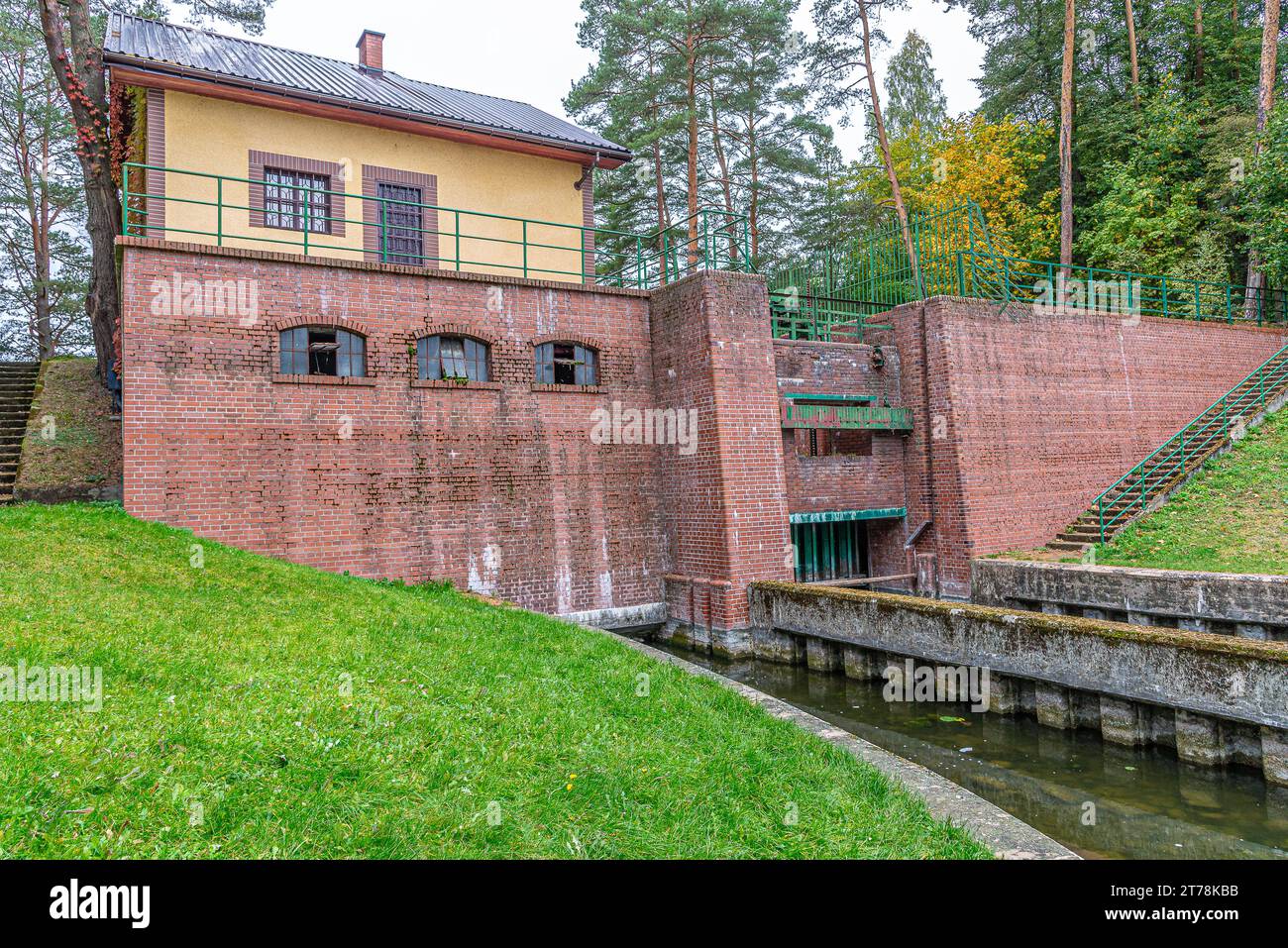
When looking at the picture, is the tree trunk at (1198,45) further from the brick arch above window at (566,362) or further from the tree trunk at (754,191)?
the brick arch above window at (566,362)

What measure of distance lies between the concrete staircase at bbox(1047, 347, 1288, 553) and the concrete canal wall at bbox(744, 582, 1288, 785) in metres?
6.07

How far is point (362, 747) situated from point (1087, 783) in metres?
6.12

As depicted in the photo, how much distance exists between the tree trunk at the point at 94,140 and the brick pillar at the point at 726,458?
9502mm

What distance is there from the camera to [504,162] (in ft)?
50.9

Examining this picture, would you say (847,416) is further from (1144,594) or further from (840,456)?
(1144,594)

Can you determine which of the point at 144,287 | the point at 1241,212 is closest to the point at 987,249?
the point at 1241,212

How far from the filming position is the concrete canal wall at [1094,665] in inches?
254

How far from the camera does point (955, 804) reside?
479 cm

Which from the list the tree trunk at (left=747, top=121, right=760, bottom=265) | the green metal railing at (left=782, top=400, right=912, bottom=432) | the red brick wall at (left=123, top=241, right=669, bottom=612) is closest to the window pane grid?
the red brick wall at (left=123, top=241, right=669, bottom=612)

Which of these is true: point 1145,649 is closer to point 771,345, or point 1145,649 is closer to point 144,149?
point 771,345

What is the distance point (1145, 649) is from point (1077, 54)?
27217 millimetres

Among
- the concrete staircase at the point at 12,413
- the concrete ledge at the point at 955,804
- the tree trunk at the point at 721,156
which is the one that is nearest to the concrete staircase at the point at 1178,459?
the concrete ledge at the point at 955,804

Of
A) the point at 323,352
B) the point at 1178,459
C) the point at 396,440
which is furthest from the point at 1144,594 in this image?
the point at 323,352

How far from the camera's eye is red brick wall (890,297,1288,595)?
44.5 ft
